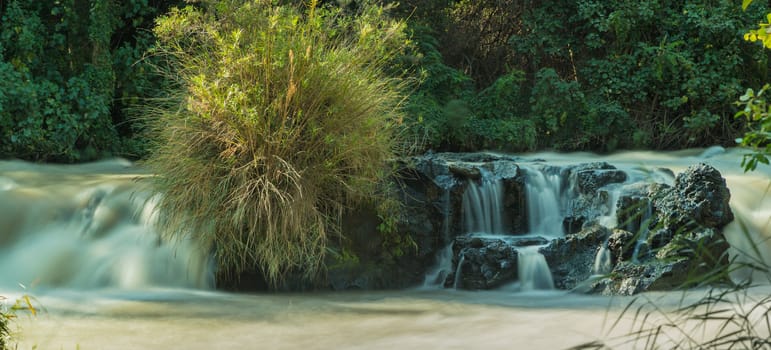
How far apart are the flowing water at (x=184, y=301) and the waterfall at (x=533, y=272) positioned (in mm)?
91

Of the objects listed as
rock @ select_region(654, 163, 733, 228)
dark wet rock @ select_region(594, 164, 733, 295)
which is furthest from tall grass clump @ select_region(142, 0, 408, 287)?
rock @ select_region(654, 163, 733, 228)

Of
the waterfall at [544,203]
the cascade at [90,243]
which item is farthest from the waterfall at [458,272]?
the cascade at [90,243]

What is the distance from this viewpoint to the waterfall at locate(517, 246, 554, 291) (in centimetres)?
596

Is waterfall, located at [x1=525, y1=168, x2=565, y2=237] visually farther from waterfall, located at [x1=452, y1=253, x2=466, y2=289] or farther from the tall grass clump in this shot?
the tall grass clump

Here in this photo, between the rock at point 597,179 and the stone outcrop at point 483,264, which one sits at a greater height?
the rock at point 597,179

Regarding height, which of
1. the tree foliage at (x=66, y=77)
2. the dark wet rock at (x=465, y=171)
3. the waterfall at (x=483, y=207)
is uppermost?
the tree foliage at (x=66, y=77)

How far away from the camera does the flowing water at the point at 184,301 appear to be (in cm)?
446

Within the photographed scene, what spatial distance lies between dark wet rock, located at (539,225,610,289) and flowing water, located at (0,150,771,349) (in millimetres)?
186

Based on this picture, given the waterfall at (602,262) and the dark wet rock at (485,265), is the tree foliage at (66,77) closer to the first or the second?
the dark wet rock at (485,265)

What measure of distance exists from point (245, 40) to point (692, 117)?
740 cm

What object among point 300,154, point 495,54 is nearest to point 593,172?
point 300,154

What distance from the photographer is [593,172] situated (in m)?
6.86

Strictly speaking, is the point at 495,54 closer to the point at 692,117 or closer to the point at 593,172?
the point at 692,117

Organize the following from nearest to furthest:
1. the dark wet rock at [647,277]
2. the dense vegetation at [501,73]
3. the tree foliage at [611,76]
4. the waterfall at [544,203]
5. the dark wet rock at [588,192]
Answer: the dark wet rock at [647,277], the dark wet rock at [588,192], the waterfall at [544,203], the dense vegetation at [501,73], the tree foliage at [611,76]
